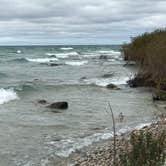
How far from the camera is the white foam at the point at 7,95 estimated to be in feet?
68.2

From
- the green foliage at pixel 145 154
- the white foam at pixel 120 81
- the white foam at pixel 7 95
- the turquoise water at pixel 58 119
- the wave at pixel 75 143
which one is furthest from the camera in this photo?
the white foam at pixel 120 81

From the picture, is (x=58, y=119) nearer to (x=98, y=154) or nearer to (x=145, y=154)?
(x=98, y=154)

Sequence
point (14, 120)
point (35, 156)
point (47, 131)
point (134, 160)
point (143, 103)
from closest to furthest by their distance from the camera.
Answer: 1. point (134, 160)
2. point (35, 156)
3. point (47, 131)
4. point (14, 120)
5. point (143, 103)

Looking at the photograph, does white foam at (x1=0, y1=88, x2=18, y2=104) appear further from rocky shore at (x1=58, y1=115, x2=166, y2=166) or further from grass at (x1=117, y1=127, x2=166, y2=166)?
grass at (x1=117, y1=127, x2=166, y2=166)

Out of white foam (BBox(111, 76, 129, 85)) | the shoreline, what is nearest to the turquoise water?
the shoreline

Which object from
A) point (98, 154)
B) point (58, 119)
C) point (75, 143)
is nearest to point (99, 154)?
point (98, 154)

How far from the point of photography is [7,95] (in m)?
22.3

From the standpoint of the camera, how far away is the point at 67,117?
15352mm

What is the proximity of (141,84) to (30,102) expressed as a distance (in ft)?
20.0

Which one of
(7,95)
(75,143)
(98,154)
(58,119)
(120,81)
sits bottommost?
(120,81)

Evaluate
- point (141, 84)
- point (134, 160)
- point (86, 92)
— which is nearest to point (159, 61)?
point (141, 84)

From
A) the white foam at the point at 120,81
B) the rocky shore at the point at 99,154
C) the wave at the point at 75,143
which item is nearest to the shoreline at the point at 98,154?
the rocky shore at the point at 99,154

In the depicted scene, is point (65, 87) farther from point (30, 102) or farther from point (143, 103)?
point (143, 103)

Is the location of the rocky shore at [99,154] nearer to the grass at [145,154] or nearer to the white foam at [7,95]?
the grass at [145,154]
